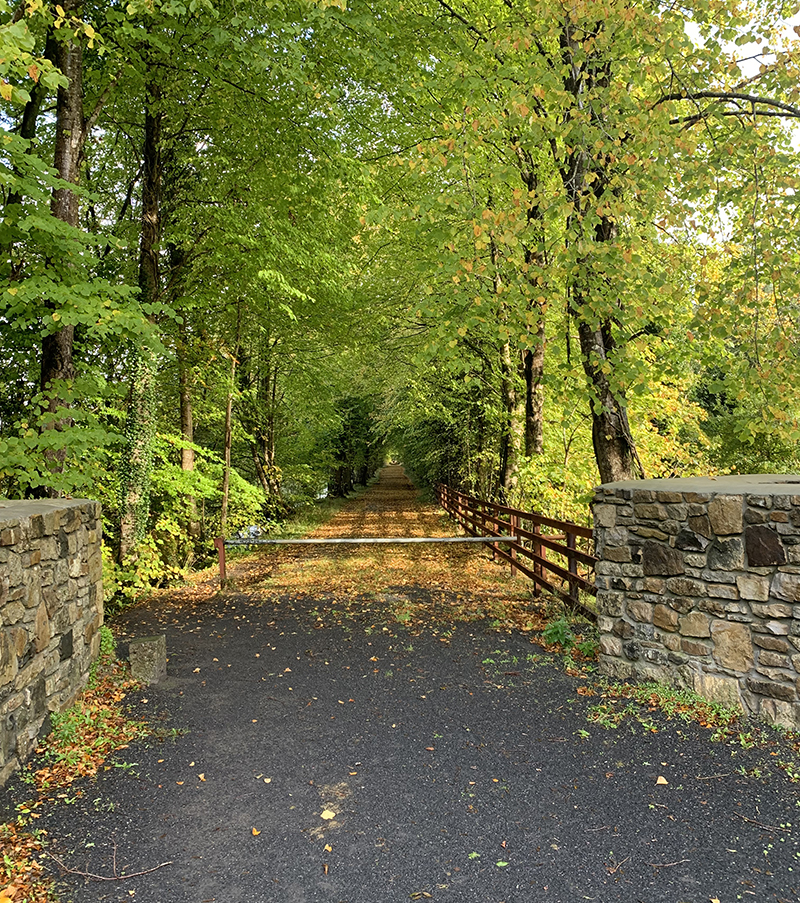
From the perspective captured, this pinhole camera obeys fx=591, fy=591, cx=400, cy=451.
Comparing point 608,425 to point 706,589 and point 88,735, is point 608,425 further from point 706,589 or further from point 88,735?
point 88,735

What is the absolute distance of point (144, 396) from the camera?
9008mm

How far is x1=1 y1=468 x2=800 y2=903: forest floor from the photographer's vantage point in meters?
2.74

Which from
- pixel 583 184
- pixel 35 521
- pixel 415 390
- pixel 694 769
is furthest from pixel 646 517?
pixel 415 390

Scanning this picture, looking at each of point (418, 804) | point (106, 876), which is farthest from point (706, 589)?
point (106, 876)

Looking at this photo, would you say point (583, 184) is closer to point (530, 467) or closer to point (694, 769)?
point (694, 769)

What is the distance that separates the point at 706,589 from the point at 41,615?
4903 mm

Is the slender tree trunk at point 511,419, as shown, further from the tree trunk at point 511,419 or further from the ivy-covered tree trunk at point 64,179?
the ivy-covered tree trunk at point 64,179

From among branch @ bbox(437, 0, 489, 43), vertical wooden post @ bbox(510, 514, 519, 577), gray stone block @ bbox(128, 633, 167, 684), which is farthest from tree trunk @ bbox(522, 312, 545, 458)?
gray stone block @ bbox(128, 633, 167, 684)

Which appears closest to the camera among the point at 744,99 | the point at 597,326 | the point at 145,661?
the point at 145,661

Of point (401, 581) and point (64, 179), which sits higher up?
point (64, 179)

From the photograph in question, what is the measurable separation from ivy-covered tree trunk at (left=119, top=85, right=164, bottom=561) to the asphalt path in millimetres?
4220

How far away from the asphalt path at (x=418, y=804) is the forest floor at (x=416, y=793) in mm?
12

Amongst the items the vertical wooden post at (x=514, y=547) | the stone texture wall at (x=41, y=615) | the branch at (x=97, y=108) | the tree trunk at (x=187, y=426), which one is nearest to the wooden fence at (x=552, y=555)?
the vertical wooden post at (x=514, y=547)

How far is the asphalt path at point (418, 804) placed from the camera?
107 inches
